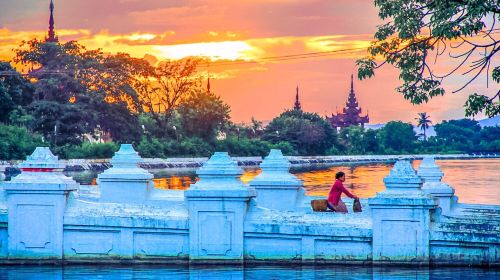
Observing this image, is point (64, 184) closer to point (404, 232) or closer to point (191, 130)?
point (404, 232)

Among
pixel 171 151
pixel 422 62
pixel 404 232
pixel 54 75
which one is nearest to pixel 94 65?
pixel 54 75

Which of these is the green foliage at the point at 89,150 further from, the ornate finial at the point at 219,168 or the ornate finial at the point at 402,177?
the ornate finial at the point at 402,177

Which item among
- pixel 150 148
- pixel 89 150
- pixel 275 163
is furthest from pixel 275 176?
pixel 150 148

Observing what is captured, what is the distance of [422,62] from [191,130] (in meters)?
96.9

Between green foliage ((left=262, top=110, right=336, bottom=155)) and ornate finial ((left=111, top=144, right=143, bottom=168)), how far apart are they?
120086 mm

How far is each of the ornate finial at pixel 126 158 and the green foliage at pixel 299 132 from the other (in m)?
120

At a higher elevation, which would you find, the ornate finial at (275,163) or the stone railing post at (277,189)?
the ornate finial at (275,163)

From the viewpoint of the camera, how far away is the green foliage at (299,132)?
14112 centimetres

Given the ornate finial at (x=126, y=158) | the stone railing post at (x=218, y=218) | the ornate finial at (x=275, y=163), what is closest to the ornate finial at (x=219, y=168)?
the stone railing post at (x=218, y=218)

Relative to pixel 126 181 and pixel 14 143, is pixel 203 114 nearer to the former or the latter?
pixel 14 143

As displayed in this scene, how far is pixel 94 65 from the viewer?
4050 inches

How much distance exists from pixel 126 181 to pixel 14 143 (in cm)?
6333

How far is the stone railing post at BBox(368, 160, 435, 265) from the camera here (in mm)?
14234

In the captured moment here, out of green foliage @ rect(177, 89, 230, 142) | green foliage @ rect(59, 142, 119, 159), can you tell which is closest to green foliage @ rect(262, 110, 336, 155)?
green foliage @ rect(177, 89, 230, 142)
